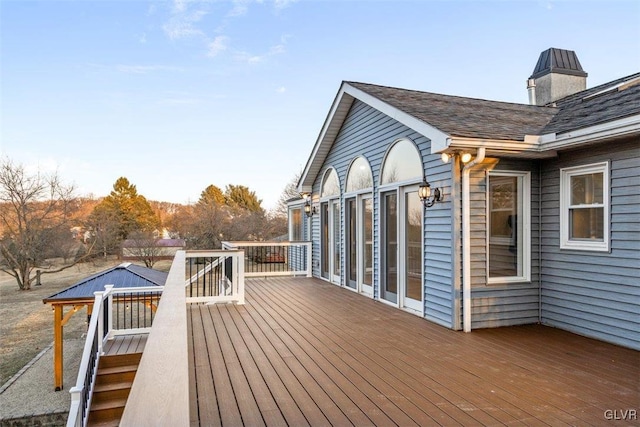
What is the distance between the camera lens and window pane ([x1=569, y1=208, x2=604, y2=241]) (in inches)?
172

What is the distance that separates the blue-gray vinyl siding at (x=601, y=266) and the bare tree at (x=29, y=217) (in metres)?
21.1

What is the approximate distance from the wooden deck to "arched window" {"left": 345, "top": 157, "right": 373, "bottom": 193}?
2710mm

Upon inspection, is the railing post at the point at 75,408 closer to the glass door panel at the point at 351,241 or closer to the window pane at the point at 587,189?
the glass door panel at the point at 351,241

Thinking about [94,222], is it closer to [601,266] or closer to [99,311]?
[99,311]

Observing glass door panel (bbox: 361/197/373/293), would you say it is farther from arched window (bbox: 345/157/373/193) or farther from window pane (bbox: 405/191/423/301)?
window pane (bbox: 405/191/423/301)

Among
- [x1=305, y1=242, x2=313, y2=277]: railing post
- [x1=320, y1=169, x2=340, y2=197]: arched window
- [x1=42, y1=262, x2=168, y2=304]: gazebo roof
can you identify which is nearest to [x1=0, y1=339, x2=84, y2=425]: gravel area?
[x1=42, y1=262, x2=168, y2=304]: gazebo roof

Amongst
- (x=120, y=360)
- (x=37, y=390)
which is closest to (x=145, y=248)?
(x=37, y=390)

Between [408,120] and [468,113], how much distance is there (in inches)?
Answer: 43.6

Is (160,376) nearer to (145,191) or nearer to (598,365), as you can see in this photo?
(598,365)

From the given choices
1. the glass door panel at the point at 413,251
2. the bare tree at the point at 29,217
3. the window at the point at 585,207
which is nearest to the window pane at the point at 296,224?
the glass door panel at the point at 413,251

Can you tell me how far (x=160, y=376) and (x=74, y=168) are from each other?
23.1 metres

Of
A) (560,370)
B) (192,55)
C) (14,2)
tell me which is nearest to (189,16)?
(192,55)

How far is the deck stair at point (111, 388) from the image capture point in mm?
6607

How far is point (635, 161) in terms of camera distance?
12.9ft
